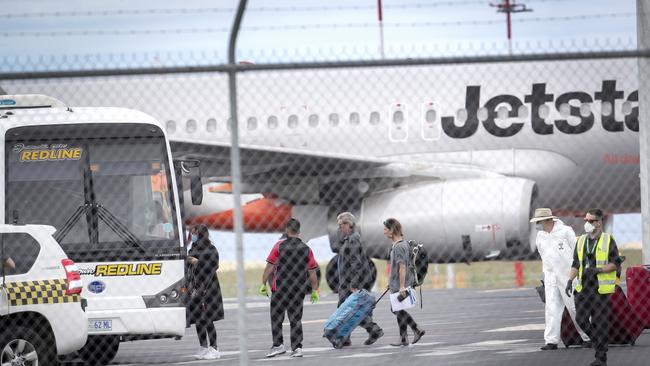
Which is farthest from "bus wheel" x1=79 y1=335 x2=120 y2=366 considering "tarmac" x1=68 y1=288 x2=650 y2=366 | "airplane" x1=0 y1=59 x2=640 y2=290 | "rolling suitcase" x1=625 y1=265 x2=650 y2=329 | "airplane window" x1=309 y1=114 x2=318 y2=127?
"airplane window" x1=309 y1=114 x2=318 y2=127

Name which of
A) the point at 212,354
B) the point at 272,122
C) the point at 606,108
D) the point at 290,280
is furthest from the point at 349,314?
the point at 272,122

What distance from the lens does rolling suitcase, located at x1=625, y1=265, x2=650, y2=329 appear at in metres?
14.6

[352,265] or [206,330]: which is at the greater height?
[352,265]

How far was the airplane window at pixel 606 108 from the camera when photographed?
23.3 m

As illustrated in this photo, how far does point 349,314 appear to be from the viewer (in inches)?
595

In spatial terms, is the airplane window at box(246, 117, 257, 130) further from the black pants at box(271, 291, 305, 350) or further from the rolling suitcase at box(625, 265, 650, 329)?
the rolling suitcase at box(625, 265, 650, 329)

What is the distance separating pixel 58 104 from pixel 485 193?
9296mm

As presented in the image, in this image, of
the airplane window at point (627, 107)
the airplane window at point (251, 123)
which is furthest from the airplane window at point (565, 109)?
the airplane window at point (251, 123)

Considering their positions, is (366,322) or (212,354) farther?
(366,322)

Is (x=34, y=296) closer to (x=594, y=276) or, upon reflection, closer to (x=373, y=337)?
(x=373, y=337)

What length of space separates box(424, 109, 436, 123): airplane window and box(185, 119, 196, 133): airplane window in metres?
5.36

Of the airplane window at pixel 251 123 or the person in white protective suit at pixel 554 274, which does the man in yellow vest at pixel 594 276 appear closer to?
the person in white protective suit at pixel 554 274

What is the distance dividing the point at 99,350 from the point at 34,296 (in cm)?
297

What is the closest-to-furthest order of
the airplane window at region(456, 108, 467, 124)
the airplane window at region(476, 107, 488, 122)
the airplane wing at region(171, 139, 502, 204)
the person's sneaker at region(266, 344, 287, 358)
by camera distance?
the person's sneaker at region(266, 344, 287, 358) < the airplane wing at region(171, 139, 502, 204) < the airplane window at region(476, 107, 488, 122) < the airplane window at region(456, 108, 467, 124)
